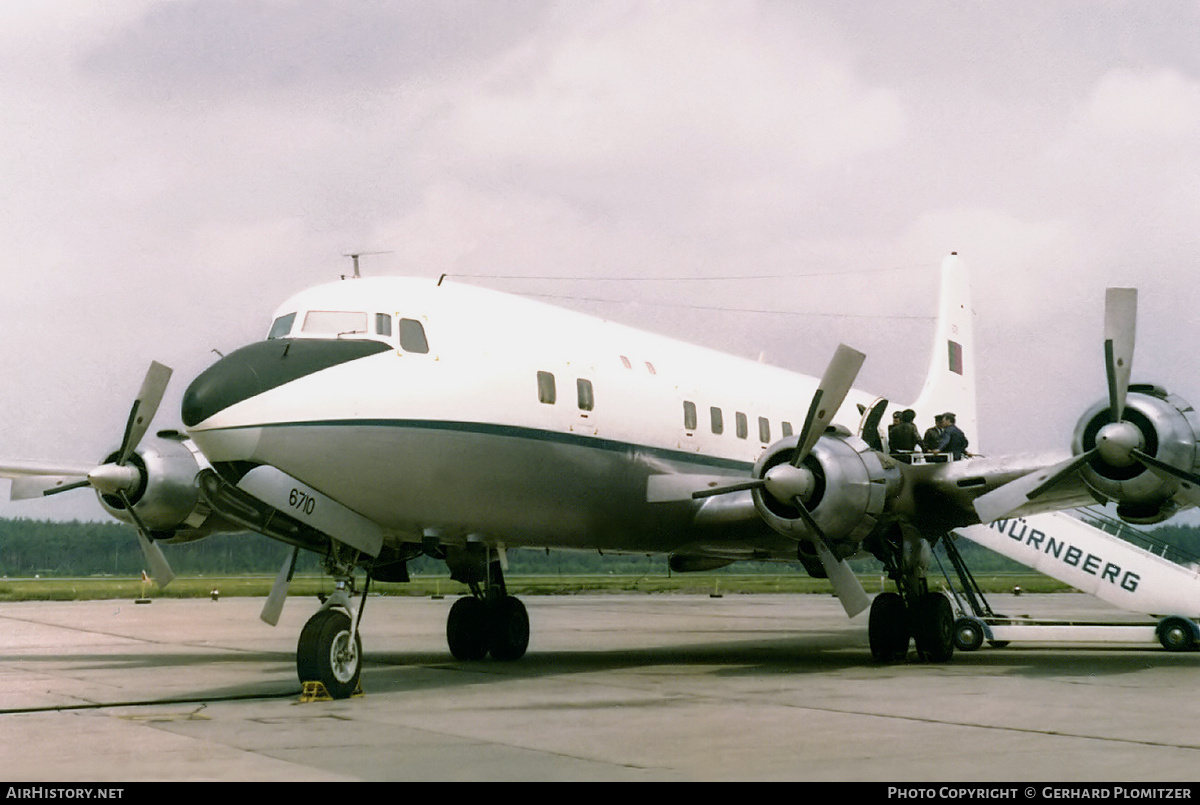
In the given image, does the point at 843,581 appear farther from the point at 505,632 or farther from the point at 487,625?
the point at 487,625

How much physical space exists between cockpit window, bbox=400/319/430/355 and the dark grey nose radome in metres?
0.52

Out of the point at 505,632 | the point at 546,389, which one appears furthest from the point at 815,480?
the point at 505,632

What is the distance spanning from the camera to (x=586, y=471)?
15.3m

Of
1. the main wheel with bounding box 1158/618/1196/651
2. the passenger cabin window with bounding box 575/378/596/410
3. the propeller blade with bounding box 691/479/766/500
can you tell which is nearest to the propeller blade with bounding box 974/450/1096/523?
the propeller blade with bounding box 691/479/766/500

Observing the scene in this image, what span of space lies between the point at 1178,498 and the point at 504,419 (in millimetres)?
7401

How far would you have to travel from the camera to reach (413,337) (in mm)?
13469

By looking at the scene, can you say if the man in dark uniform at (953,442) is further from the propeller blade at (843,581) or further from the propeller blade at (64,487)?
the propeller blade at (64,487)

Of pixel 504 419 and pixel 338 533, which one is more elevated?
pixel 504 419

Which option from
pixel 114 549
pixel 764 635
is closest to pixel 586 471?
pixel 764 635

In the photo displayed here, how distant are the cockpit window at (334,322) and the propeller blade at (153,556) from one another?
14.3 feet

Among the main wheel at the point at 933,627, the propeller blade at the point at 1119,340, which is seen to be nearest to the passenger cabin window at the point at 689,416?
the main wheel at the point at 933,627

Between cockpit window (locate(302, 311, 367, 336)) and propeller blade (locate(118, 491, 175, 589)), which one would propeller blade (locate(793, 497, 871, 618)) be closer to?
cockpit window (locate(302, 311, 367, 336))

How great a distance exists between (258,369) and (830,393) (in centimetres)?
669

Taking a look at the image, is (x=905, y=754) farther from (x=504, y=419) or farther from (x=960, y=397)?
(x=960, y=397)
